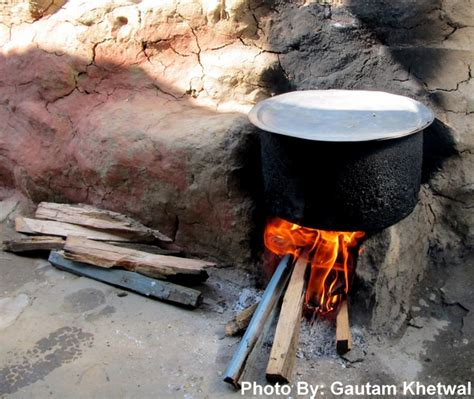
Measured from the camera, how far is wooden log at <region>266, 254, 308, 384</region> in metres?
2.42

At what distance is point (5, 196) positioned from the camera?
4086 mm

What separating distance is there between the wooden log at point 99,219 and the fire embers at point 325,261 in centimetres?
93

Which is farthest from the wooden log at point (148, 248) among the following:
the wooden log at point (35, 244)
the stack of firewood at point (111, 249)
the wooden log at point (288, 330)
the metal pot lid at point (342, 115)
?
the metal pot lid at point (342, 115)

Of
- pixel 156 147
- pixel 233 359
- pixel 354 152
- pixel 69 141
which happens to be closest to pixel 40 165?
pixel 69 141

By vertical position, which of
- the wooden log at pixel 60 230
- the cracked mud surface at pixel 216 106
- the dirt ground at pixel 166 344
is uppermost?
the cracked mud surface at pixel 216 106

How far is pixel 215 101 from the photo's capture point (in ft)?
11.4

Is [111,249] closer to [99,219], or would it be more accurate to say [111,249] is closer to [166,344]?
[99,219]

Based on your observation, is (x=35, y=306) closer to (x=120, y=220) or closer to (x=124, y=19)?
(x=120, y=220)

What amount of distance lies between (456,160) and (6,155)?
3.25 metres

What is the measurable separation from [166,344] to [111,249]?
0.83m

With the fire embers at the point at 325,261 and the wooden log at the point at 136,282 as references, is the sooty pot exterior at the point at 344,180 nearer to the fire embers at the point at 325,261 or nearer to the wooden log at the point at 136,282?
the fire embers at the point at 325,261

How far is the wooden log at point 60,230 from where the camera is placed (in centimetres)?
342

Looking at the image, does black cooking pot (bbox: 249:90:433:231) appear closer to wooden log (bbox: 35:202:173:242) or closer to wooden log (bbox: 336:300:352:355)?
wooden log (bbox: 336:300:352:355)

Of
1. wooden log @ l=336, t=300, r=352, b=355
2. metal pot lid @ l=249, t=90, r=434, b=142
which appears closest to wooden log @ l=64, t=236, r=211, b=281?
wooden log @ l=336, t=300, r=352, b=355
